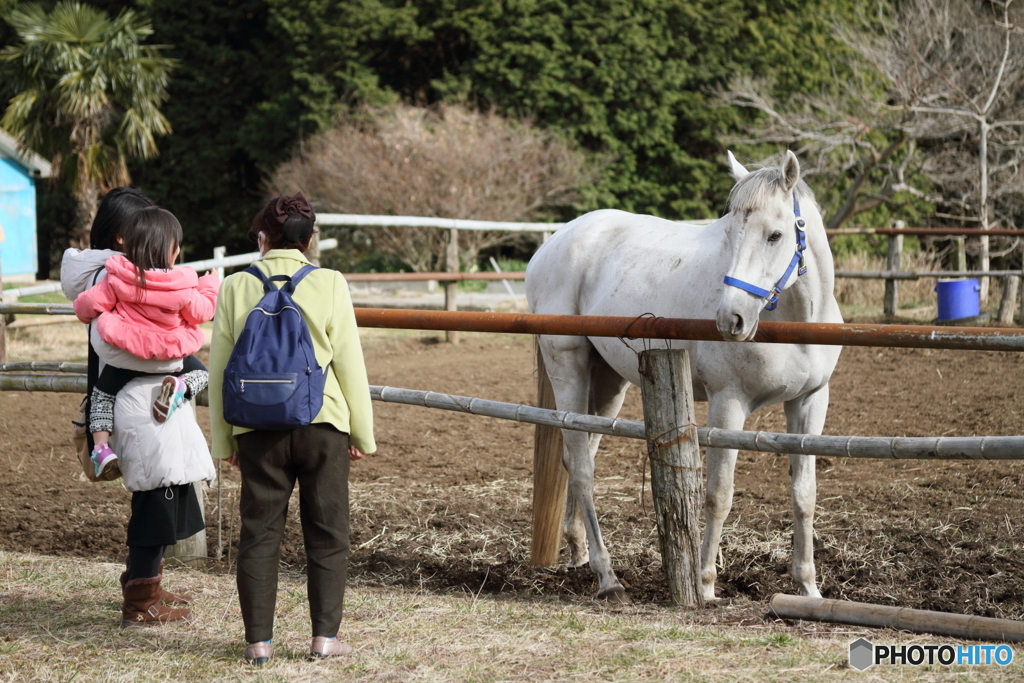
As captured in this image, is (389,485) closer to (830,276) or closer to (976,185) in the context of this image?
(830,276)

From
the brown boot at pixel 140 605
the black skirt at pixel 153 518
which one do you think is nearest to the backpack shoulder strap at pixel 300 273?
the black skirt at pixel 153 518

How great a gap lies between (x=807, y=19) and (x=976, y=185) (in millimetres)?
7171

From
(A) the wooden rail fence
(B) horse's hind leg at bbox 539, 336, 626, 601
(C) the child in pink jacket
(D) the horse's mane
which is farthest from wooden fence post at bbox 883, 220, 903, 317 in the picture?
(C) the child in pink jacket

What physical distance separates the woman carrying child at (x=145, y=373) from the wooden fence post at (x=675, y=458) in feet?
4.89

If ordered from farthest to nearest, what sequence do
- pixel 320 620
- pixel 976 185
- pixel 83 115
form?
pixel 83 115, pixel 976 185, pixel 320 620

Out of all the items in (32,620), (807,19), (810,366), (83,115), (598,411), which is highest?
(807,19)

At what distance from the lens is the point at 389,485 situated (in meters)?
5.11

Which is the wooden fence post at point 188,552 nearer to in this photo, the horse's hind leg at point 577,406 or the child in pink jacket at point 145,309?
Answer: the child in pink jacket at point 145,309

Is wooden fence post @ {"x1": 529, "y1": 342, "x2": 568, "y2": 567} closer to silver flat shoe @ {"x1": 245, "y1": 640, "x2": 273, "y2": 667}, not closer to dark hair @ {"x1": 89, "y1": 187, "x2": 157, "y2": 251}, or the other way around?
silver flat shoe @ {"x1": 245, "y1": 640, "x2": 273, "y2": 667}

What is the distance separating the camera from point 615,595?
12.0 ft

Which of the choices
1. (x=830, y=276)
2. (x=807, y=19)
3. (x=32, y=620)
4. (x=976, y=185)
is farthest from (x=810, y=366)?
(x=807, y=19)

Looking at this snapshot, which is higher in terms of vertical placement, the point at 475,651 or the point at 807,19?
the point at 807,19

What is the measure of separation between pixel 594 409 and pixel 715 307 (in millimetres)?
1054

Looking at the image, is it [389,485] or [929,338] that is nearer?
[929,338]
